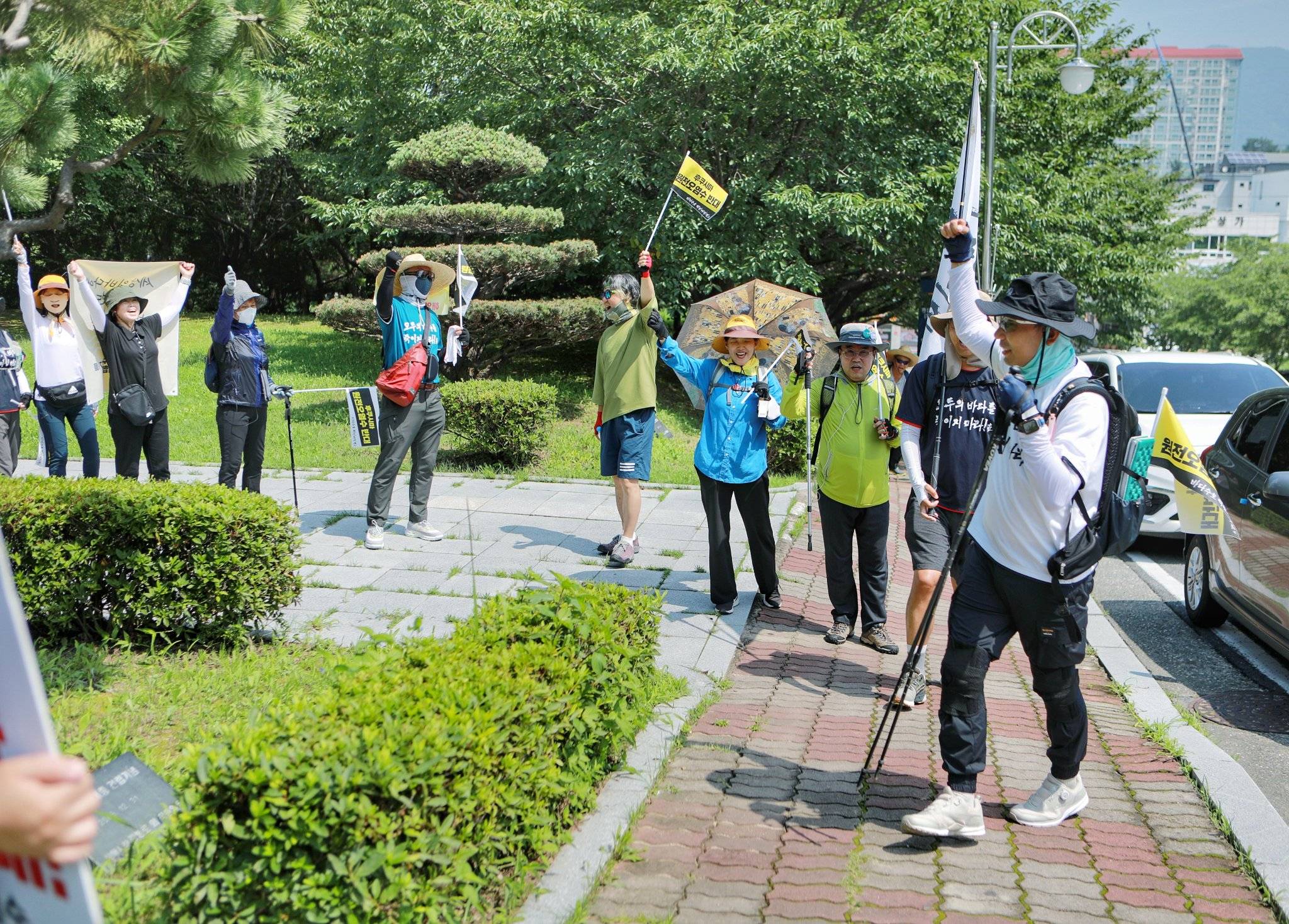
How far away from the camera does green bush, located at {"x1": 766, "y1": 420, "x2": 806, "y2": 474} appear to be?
1205cm

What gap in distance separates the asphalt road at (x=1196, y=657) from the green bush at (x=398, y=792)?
3.14m

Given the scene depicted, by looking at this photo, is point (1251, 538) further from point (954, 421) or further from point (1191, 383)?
point (1191, 383)

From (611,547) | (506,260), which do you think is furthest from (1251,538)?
(506,260)

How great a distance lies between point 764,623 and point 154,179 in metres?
28.9

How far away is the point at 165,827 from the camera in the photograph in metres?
2.93

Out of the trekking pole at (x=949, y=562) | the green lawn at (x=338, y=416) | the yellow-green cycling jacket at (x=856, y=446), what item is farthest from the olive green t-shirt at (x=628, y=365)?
the green lawn at (x=338, y=416)

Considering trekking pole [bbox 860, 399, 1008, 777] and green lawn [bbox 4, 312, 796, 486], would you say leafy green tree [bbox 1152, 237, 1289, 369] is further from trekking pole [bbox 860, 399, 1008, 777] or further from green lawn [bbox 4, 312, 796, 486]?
trekking pole [bbox 860, 399, 1008, 777]

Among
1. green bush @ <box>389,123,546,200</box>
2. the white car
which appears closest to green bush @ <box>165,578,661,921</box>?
the white car

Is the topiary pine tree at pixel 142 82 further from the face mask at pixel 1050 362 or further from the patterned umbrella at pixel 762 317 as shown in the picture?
the patterned umbrella at pixel 762 317

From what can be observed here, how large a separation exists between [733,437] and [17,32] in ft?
13.1

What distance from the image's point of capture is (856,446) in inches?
232

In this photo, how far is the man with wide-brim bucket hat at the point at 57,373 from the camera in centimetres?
858

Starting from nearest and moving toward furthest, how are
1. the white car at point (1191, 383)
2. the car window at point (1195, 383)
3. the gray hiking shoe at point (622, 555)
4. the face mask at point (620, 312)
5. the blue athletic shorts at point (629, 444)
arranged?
the face mask at point (620, 312) → the blue athletic shorts at point (629, 444) → the gray hiking shoe at point (622, 555) → the white car at point (1191, 383) → the car window at point (1195, 383)

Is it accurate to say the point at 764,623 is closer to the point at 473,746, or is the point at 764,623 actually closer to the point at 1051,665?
the point at 1051,665
